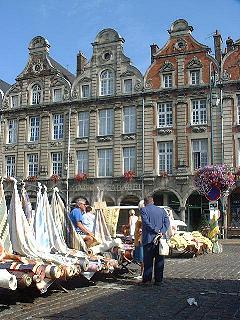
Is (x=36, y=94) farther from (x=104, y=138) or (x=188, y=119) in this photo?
(x=188, y=119)

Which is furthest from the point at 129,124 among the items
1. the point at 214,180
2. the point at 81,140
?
the point at 214,180

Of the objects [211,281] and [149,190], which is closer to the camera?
[211,281]

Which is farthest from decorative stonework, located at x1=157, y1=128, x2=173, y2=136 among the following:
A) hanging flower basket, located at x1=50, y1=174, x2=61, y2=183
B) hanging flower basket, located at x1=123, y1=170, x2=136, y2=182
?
hanging flower basket, located at x1=50, y1=174, x2=61, y2=183

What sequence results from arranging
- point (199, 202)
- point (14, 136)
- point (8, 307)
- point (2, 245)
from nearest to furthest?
1. point (8, 307)
2. point (2, 245)
3. point (199, 202)
4. point (14, 136)

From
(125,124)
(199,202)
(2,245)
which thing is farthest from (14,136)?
(2,245)

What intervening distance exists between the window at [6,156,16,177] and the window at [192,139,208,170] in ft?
45.8

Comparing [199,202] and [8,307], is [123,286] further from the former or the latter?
[199,202]

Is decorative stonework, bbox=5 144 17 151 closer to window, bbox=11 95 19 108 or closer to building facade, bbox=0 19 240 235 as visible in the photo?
building facade, bbox=0 19 240 235

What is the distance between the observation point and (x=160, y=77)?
32.5 metres

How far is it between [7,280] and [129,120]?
88.4 ft

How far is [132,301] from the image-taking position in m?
7.66

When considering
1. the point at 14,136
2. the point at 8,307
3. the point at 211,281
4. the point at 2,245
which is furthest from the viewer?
the point at 14,136

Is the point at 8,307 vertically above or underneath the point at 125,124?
underneath

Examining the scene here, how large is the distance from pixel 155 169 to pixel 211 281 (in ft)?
71.1
